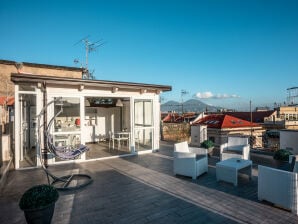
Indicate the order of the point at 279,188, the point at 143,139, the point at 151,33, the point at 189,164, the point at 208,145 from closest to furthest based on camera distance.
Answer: the point at 279,188 → the point at 189,164 → the point at 208,145 → the point at 143,139 → the point at 151,33

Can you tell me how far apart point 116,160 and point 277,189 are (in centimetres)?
490

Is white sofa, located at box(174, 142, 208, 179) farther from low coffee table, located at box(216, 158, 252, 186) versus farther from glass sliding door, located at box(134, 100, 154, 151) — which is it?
glass sliding door, located at box(134, 100, 154, 151)

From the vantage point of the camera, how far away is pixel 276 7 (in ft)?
36.3

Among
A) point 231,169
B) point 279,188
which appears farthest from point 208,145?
point 279,188

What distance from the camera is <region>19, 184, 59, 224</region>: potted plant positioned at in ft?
7.92

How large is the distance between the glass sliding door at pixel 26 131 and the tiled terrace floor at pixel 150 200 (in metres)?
0.87

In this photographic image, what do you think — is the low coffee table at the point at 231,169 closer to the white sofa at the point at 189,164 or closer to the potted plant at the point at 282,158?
the white sofa at the point at 189,164

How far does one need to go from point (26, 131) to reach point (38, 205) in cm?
604

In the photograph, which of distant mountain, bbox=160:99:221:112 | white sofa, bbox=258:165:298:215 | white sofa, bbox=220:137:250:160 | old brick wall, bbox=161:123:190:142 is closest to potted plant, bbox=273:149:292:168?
white sofa, bbox=220:137:250:160

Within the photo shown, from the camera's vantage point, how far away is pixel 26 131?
7441 mm

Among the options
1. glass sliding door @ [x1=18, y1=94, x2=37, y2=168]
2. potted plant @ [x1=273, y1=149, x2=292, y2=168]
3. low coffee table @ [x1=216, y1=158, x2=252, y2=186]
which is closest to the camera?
low coffee table @ [x1=216, y1=158, x2=252, y2=186]

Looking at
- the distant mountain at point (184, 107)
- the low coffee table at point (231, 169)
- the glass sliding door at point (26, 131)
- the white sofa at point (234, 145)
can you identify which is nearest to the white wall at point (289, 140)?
the white sofa at point (234, 145)

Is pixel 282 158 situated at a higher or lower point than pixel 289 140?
lower

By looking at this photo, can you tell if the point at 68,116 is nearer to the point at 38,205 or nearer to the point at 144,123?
the point at 144,123
